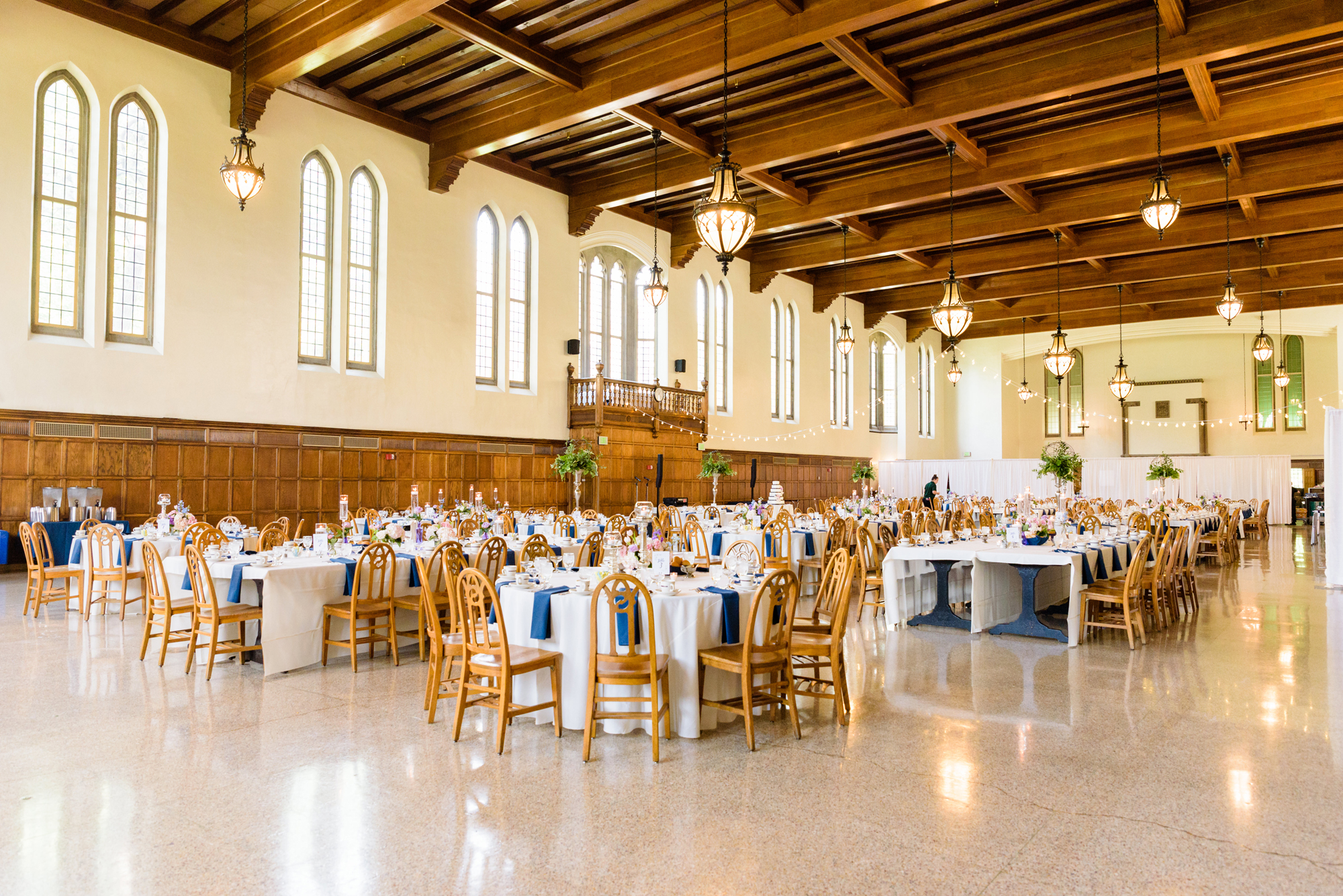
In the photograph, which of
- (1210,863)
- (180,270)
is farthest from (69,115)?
(1210,863)

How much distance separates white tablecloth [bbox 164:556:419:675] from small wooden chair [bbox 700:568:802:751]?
320cm

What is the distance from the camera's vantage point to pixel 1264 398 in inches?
1091

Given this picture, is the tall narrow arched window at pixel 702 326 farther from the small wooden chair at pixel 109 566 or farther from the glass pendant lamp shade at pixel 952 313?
the small wooden chair at pixel 109 566

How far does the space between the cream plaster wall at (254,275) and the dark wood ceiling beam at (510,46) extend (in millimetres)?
3805

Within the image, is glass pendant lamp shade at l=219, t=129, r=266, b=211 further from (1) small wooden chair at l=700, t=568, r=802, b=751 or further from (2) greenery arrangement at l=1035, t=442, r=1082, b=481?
(2) greenery arrangement at l=1035, t=442, r=1082, b=481

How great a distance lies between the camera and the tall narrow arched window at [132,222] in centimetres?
1157

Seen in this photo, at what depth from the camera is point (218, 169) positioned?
1243cm

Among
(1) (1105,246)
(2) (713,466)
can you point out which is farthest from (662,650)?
(1) (1105,246)

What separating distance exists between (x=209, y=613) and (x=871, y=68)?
31.7ft

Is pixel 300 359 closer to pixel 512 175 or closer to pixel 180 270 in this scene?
pixel 180 270

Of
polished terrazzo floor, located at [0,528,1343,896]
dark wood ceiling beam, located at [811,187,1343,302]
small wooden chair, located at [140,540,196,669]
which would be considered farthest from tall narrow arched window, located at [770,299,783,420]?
small wooden chair, located at [140,540,196,669]

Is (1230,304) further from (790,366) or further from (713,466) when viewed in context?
(790,366)

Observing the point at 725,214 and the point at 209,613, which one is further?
the point at 725,214

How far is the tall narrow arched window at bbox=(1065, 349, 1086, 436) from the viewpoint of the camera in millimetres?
30656
